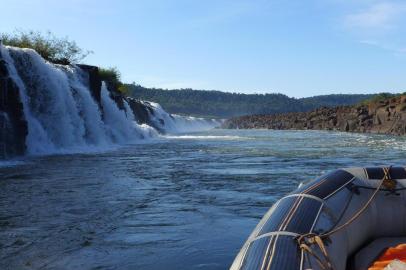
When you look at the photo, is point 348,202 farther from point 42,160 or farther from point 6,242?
point 42,160

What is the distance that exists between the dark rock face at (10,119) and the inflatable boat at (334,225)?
51.6 ft

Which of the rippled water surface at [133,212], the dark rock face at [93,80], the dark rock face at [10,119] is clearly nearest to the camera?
the rippled water surface at [133,212]

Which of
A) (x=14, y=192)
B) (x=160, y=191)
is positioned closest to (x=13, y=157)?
(x=14, y=192)

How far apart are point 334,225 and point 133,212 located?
507 centimetres

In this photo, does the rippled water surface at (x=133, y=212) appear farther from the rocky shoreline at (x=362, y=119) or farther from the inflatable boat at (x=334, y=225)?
the rocky shoreline at (x=362, y=119)

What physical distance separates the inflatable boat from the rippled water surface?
64.6 inches

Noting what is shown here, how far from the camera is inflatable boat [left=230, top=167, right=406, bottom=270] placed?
3223 millimetres

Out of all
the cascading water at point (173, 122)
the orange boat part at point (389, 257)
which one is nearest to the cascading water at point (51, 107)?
the orange boat part at point (389, 257)

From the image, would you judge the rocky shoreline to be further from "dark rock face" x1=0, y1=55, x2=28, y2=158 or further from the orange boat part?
the orange boat part

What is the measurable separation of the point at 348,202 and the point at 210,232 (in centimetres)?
272

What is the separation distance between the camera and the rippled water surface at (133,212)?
622 centimetres

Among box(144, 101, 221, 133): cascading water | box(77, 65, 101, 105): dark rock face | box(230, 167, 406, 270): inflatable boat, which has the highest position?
box(77, 65, 101, 105): dark rock face

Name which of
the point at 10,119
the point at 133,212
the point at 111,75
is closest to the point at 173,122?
the point at 111,75

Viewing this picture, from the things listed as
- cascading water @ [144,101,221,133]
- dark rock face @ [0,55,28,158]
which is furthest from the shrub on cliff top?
dark rock face @ [0,55,28,158]
